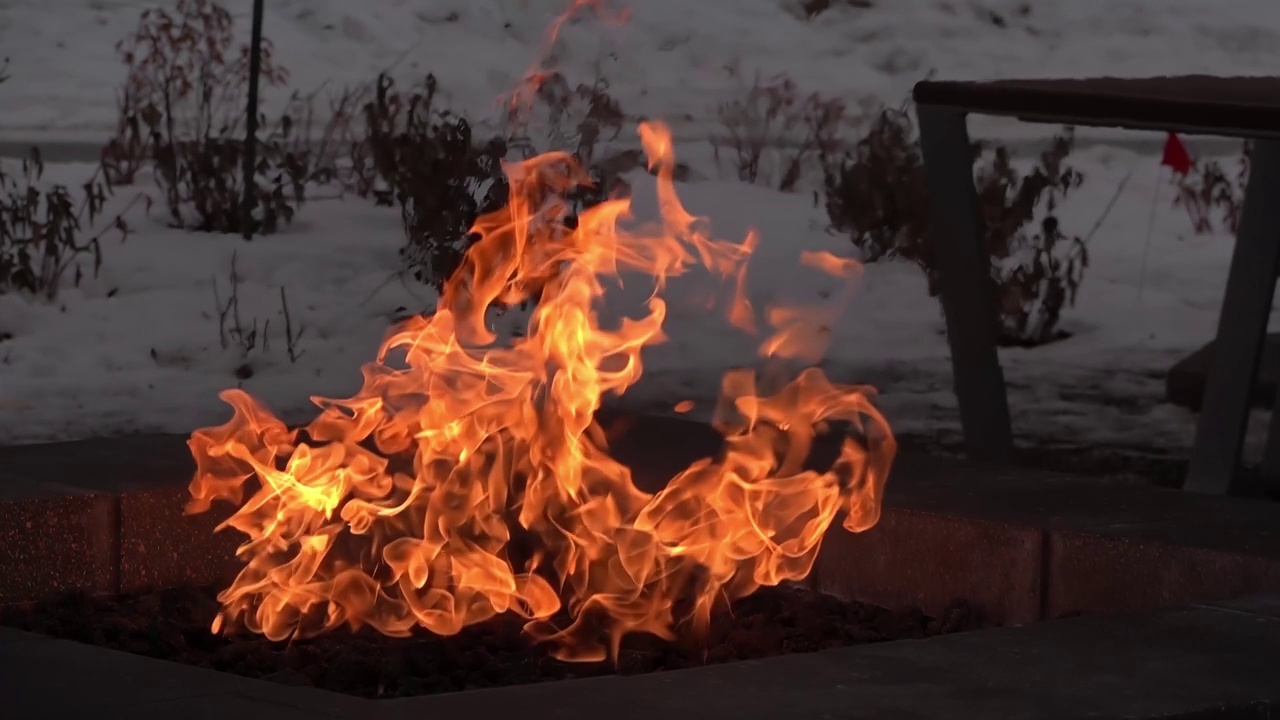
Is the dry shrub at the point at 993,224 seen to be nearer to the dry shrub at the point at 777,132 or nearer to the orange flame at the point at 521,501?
the dry shrub at the point at 777,132

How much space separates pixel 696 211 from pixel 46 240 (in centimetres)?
275

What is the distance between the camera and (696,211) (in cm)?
911

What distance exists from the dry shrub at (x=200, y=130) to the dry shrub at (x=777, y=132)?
1938 millimetres

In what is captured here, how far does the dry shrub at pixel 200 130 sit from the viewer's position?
8.35 metres

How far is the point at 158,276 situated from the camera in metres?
7.86

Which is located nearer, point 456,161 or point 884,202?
point 456,161

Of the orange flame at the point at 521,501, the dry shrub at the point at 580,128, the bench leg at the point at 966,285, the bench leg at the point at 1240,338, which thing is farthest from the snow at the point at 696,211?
the orange flame at the point at 521,501

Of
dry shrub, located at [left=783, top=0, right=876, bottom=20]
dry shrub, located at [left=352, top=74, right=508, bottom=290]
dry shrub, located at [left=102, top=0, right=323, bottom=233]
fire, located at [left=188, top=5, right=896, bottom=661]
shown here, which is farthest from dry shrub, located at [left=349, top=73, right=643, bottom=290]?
fire, located at [left=188, top=5, right=896, bottom=661]

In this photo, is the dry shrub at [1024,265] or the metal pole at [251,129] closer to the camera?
the dry shrub at [1024,265]

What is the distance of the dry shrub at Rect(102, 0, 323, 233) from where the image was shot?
8.35m

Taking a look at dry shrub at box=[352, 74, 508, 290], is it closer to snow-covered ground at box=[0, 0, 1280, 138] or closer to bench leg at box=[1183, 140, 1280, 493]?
A: snow-covered ground at box=[0, 0, 1280, 138]

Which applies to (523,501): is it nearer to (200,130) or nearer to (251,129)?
(251,129)

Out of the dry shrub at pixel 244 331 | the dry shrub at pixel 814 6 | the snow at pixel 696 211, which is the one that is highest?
the dry shrub at pixel 814 6

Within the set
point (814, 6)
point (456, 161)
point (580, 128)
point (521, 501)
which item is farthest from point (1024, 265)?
point (814, 6)
